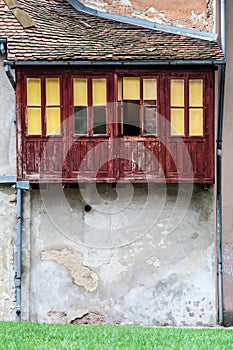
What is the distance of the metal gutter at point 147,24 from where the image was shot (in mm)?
21297

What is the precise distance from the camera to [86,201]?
68.1 feet

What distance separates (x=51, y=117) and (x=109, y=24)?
2927mm

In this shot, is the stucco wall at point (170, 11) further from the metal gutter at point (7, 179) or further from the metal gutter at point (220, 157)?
the metal gutter at point (7, 179)

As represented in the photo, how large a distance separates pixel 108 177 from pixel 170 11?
420 cm

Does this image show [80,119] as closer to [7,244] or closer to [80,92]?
[80,92]

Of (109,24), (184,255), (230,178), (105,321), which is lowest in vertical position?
(105,321)

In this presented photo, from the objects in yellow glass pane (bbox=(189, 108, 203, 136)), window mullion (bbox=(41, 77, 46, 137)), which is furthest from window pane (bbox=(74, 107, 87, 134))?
yellow glass pane (bbox=(189, 108, 203, 136))

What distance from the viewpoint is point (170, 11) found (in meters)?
21.7

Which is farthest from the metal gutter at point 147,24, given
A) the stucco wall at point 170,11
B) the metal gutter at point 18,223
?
the metal gutter at point 18,223

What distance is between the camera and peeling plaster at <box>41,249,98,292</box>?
20531 millimetres

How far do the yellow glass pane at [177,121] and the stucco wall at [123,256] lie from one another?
1.21 m

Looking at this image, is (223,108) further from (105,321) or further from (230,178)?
(105,321)

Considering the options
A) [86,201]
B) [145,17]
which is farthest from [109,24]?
[86,201]

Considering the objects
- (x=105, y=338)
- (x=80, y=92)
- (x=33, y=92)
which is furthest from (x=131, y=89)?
(x=105, y=338)
